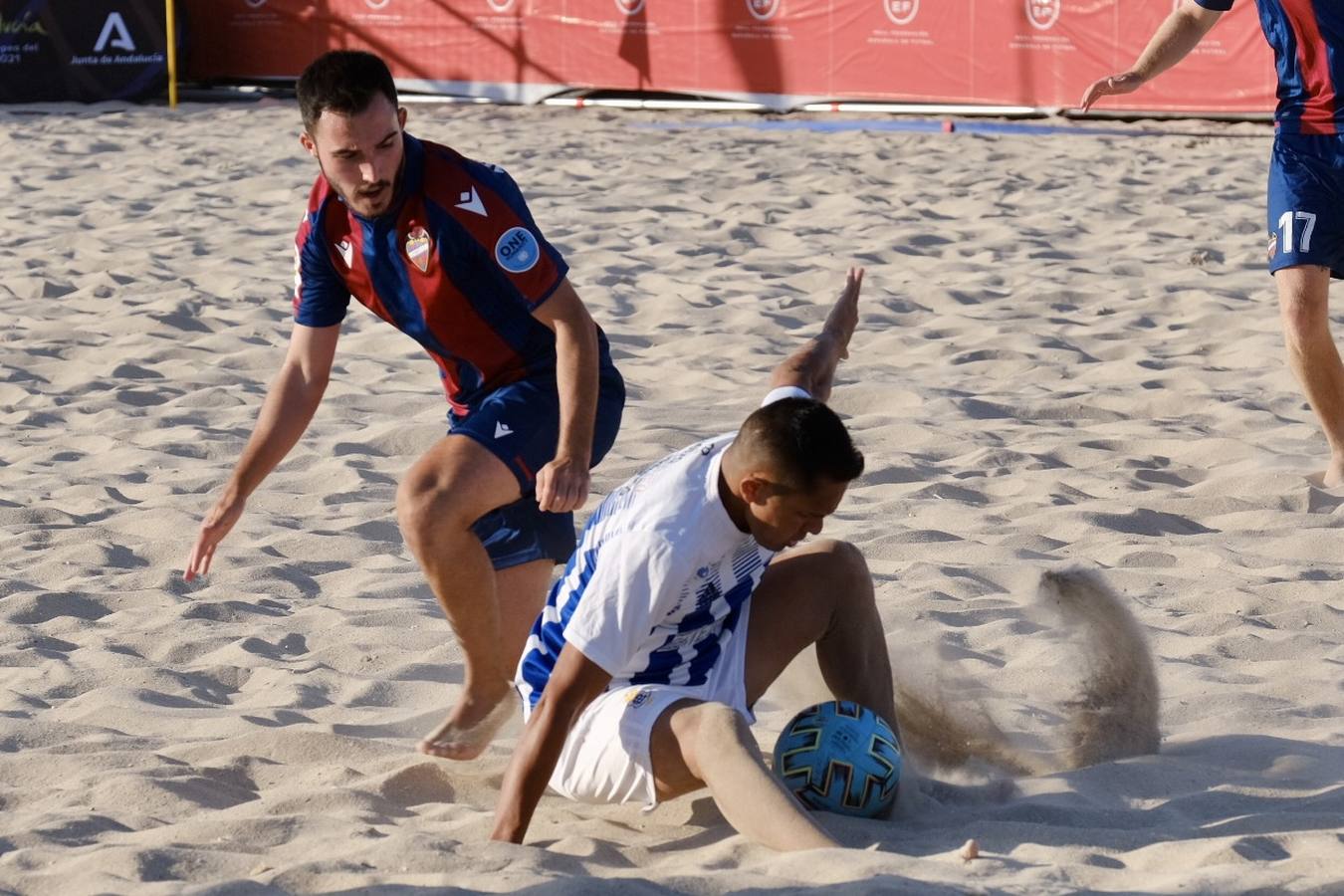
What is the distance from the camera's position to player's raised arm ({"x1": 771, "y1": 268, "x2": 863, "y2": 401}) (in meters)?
3.46

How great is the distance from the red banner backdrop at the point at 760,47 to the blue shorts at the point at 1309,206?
314 inches

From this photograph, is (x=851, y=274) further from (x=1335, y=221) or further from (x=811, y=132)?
(x=811, y=132)

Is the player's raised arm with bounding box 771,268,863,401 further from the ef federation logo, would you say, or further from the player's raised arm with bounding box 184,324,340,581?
the player's raised arm with bounding box 184,324,340,581

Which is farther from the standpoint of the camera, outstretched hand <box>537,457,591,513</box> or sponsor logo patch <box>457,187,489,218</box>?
sponsor logo patch <box>457,187,489,218</box>

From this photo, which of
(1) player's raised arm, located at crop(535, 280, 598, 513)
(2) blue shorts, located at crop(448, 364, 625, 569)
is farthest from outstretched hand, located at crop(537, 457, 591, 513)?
(2) blue shorts, located at crop(448, 364, 625, 569)

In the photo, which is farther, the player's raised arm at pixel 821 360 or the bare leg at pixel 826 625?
the player's raised arm at pixel 821 360

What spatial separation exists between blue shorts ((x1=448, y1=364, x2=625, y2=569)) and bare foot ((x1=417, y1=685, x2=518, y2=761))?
0.32 meters

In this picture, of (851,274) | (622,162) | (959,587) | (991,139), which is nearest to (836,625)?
(851,274)

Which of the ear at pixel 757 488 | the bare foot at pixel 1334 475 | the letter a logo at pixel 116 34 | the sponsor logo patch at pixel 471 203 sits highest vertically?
the sponsor logo patch at pixel 471 203

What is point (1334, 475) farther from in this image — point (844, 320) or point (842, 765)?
point (842, 765)

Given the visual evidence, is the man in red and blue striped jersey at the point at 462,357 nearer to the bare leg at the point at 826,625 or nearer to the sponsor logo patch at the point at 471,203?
the sponsor logo patch at the point at 471,203

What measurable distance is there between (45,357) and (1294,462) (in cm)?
471

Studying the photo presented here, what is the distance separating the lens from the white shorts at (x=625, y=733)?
3.07m

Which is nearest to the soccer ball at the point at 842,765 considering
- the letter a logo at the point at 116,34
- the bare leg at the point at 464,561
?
the bare leg at the point at 464,561
